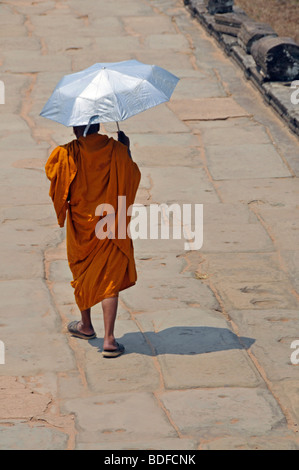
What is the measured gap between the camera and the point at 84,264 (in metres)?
4.54

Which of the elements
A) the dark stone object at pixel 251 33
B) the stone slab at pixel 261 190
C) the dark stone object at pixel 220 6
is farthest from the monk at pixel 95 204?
the dark stone object at pixel 220 6

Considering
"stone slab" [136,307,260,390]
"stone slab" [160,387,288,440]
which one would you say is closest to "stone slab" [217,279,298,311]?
"stone slab" [136,307,260,390]

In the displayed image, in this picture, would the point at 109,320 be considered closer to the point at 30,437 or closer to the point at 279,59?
the point at 30,437

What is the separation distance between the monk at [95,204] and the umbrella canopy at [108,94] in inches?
5.5

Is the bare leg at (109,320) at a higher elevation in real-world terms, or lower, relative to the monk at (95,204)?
lower

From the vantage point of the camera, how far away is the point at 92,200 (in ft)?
14.5

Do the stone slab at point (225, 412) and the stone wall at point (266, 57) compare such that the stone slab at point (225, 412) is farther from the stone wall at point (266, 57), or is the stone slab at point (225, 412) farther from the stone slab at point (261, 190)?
the stone wall at point (266, 57)

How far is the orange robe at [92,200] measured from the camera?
435cm

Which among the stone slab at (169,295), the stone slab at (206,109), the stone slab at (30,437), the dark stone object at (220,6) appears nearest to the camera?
the stone slab at (30,437)

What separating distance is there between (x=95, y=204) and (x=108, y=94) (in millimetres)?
585

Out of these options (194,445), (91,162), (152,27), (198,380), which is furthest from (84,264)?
(152,27)

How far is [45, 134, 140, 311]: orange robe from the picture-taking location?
435 centimetres

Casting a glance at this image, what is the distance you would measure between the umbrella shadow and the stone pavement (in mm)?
11

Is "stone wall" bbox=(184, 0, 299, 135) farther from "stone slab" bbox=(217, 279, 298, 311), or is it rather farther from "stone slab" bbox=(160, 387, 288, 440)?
"stone slab" bbox=(160, 387, 288, 440)
